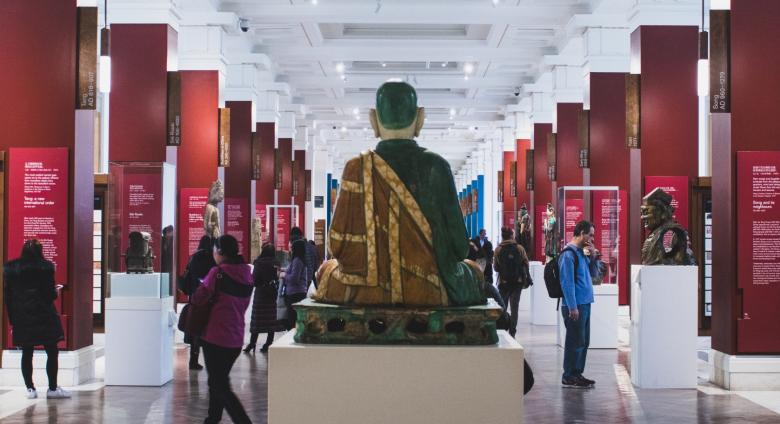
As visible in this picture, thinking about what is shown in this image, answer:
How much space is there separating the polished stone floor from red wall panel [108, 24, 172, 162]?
360 cm

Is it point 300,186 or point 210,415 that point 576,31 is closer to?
point 210,415

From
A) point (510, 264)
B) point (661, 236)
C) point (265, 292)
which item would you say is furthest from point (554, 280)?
point (265, 292)

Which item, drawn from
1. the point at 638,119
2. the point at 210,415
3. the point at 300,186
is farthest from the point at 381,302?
the point at 300,186

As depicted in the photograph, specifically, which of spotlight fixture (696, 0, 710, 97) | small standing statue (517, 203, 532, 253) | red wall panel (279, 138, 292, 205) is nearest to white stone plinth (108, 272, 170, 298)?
spotlight fixture (696, 0, 710, 97)

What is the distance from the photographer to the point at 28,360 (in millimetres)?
8359

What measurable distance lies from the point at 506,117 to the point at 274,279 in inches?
763

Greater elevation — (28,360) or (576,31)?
(576,31)

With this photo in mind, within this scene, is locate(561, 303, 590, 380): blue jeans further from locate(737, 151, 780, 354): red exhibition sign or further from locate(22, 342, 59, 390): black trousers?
locate(22, 342, 59, 390): black trousers

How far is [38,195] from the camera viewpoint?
9.36m

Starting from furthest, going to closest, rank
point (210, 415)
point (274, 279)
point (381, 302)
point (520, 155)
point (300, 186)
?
point (300, 186), point (520, 155), point (274, 279), point (210, 415), point (381, 302)

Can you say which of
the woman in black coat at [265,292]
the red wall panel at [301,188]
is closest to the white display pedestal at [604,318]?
the woman in black coat at [265,292]

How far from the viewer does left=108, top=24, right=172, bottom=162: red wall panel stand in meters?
12.3

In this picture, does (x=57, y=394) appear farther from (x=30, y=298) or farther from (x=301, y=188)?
(x=301, y=188)

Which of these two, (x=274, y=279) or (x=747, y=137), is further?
(x=274, y=279)
